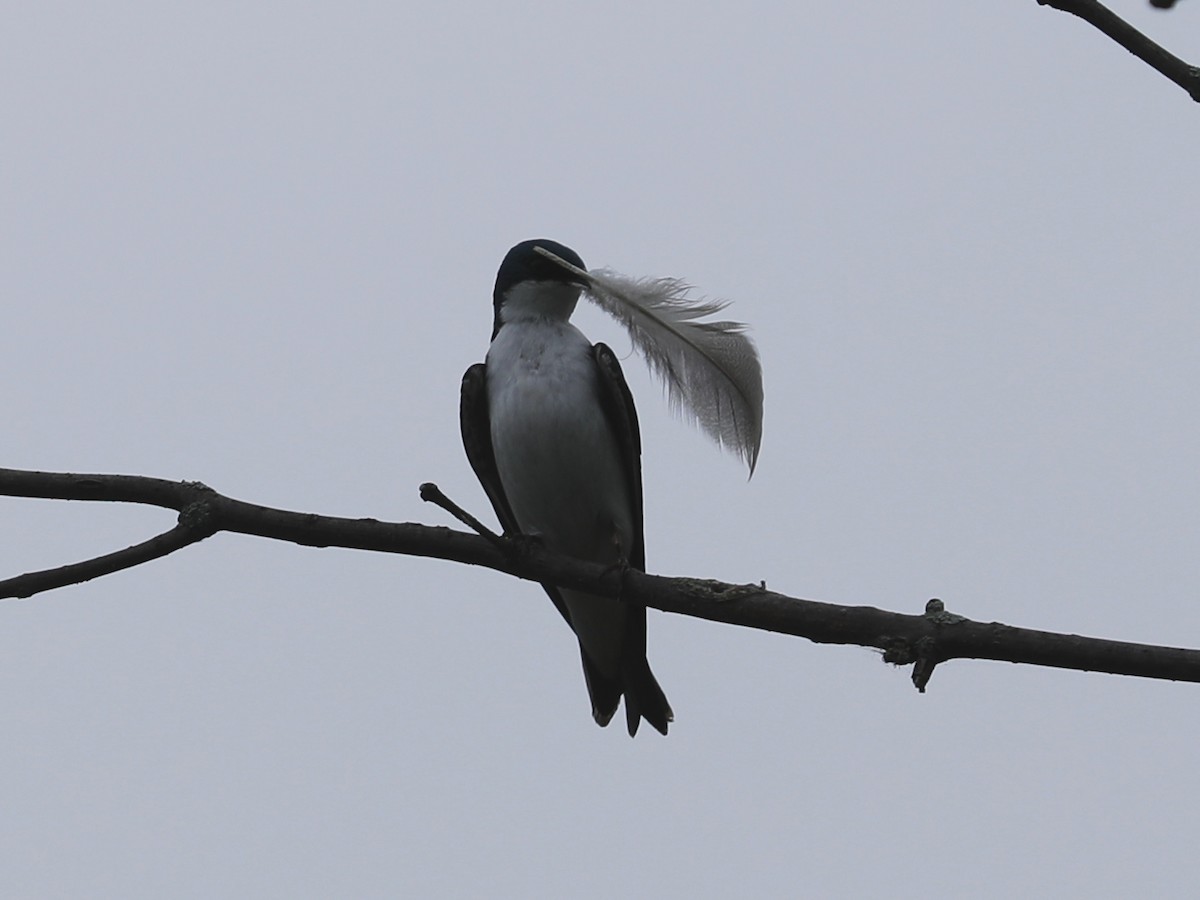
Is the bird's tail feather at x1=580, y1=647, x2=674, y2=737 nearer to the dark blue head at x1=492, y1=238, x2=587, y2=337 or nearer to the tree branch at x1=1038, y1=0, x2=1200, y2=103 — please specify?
the dark blue head at x1=492, y1=238, x2=587, y2=337

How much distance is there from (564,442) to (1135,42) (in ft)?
9.54

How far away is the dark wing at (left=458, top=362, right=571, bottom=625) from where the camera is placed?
18.5 ft

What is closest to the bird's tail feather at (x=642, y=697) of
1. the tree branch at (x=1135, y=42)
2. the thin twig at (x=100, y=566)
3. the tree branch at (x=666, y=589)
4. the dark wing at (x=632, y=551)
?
the dark wing at (x=632, y=551)

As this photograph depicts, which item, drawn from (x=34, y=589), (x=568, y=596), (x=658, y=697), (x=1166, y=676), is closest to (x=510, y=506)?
(x=568, y=596)

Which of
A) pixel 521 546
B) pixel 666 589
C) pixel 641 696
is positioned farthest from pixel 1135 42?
pixel 641 696

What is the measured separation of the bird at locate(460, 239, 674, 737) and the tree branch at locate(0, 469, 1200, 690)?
1.46 m

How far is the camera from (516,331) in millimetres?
5516

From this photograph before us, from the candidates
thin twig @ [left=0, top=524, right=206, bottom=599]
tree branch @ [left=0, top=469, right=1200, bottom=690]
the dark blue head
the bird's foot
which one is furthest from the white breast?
thin twig @ [left=0, top=524, right=206, bottom=599]

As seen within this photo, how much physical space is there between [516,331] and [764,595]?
2.29 metres

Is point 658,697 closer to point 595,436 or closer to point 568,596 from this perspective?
point 568,596

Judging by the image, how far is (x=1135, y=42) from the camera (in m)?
2.79

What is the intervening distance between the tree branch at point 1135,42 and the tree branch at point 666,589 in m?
1.18

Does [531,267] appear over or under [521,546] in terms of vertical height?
over

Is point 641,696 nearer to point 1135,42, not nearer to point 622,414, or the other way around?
point 622,414
